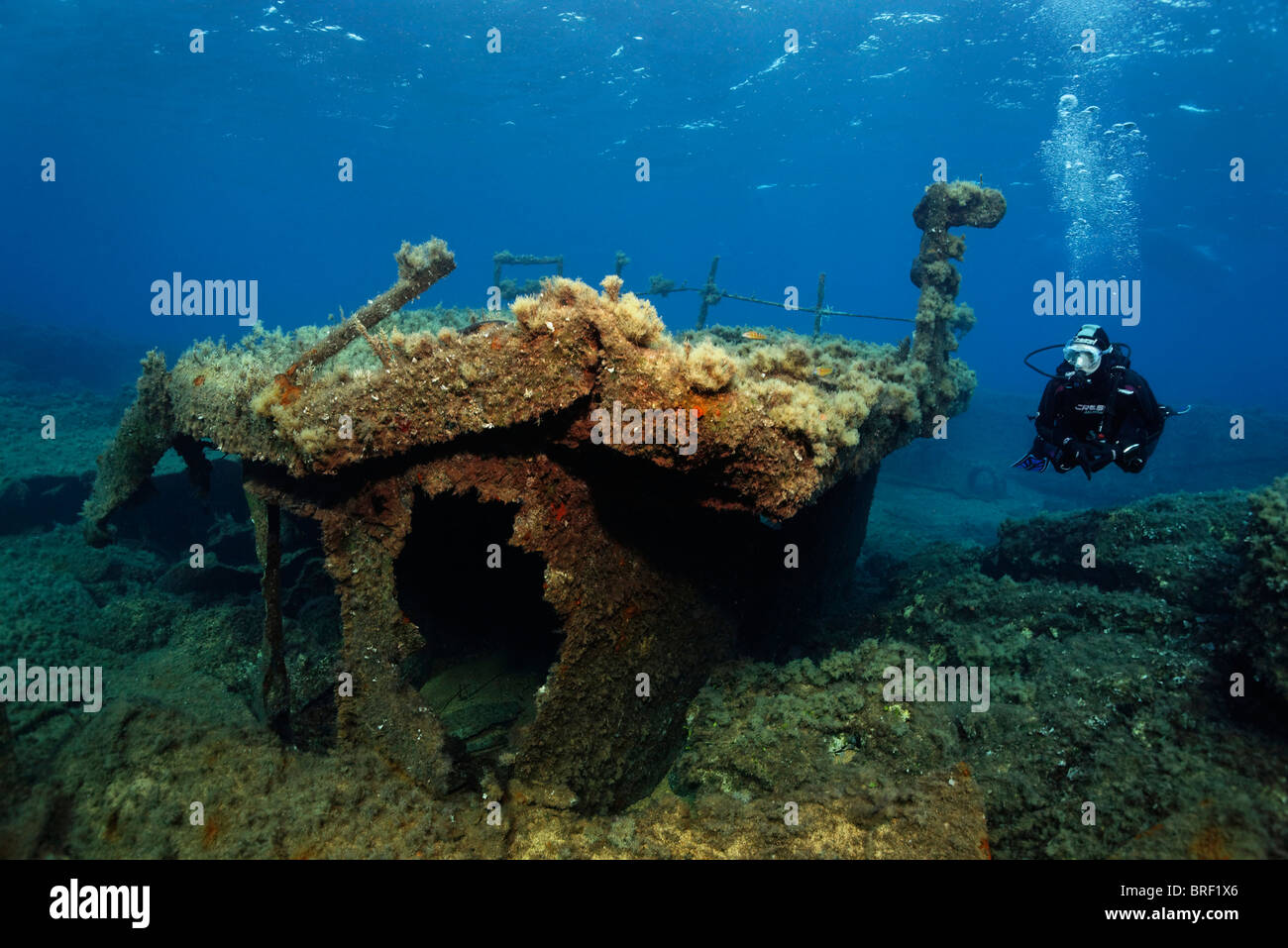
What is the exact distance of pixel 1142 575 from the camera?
6289 millimetres

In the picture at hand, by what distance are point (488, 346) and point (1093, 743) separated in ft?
16.2

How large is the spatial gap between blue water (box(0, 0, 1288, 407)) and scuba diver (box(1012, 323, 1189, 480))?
21.9 m

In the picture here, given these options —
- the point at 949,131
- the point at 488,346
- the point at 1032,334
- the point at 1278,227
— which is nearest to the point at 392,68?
the point at 949,131

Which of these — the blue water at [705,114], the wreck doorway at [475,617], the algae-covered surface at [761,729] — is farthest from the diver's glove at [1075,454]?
the blue water at [705,114]

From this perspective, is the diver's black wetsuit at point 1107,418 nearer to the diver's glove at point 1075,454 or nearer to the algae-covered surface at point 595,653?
the diver's glove at point 1075,454

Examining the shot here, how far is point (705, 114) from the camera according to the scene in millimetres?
52688

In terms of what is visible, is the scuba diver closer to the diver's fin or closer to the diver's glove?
the diver's glove

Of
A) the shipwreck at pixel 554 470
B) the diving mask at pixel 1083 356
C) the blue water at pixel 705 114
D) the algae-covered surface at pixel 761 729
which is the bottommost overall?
the algae-covered surface at pixel 761 729

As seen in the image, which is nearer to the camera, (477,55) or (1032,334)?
(477,55)

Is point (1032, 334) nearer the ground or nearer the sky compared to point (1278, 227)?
nearer the sky

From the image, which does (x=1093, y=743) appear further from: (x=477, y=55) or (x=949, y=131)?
(x=949, y=131)

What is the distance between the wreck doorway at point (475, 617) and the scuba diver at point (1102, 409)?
521 cm

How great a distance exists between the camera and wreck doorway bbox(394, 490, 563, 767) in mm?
5492

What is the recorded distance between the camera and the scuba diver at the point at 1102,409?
5.61 meters
